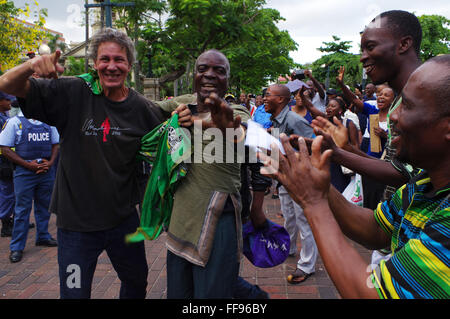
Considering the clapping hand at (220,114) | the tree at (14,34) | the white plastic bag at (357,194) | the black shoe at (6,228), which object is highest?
the tree at (14,34)

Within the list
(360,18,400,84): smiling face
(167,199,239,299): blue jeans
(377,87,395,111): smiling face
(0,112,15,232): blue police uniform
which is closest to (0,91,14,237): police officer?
(0,112,15,232): blue police uniform

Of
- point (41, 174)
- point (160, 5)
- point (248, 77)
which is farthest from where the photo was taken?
point (248, 77)

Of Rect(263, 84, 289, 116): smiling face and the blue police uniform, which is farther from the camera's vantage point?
the blue police uniform

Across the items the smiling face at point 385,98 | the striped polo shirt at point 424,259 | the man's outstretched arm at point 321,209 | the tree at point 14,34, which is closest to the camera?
the striped polo shirt at point 424,259

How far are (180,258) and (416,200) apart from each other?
4.62ft

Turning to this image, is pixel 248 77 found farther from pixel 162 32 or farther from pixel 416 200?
pixel 416 200

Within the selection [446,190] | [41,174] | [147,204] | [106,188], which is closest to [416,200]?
[446,190]

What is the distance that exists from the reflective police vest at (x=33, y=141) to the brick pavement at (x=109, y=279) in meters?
1.40

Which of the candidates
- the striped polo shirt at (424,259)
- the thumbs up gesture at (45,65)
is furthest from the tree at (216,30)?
the striped polo shirt at (424,259)

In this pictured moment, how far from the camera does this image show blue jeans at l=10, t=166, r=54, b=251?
14.8ft

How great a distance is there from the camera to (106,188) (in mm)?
2303

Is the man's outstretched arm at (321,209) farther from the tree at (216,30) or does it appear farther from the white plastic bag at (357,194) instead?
the tree at (216,30)

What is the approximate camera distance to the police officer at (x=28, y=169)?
452 cm

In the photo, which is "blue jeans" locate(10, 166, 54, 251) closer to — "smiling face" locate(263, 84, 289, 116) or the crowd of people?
the crowd of people
